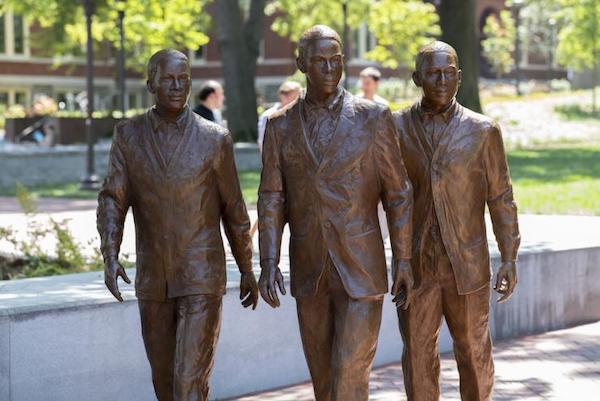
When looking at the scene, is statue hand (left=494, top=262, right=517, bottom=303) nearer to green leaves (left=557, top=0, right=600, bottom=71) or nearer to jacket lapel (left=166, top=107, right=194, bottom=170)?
jacket lapel (left=166, top=107, right=194, bottom=170)

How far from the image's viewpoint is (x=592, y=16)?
148 ft

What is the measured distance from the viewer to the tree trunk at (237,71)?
30.2 m

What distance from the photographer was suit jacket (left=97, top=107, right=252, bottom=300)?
6.23 meters

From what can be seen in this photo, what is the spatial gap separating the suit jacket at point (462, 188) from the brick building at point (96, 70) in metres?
45.4

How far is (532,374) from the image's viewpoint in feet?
30.1

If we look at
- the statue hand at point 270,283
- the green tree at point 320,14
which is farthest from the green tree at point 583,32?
the statue hand at point 270,283

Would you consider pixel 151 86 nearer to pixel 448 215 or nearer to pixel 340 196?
pixel 340 196

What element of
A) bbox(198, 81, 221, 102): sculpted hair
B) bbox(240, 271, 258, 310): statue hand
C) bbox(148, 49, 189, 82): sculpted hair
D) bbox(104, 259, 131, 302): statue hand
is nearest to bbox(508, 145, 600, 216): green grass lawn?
bbox(198, 81, 221, 102): sculpted hair

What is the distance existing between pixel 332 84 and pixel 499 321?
4947 millimetres

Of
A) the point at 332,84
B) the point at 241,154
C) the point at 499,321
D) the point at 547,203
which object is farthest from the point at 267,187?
the point at 241,154

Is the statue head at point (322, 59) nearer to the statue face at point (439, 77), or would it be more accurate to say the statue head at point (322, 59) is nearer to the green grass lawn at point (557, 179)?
the statue face at point (439, 77)

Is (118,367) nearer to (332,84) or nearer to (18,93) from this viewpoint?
(332,84)

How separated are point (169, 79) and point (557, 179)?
15.1 metres

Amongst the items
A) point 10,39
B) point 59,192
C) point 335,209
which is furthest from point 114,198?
point 10,39
